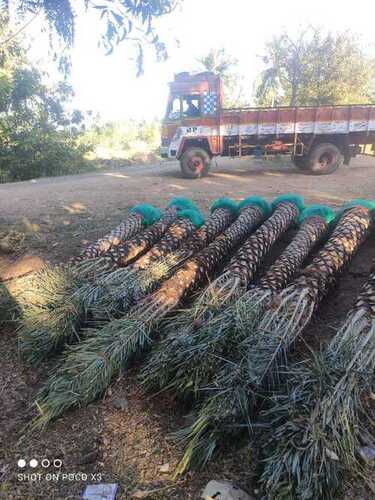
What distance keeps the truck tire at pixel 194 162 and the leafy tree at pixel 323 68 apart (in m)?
9.60

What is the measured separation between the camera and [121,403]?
6.20ft

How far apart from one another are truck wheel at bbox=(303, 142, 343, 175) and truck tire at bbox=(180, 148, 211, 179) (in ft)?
Answer: 9.90

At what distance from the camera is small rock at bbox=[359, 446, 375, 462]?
54.1 inches

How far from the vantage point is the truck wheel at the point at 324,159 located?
10359 millimetres

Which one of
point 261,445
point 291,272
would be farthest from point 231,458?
point 291,272

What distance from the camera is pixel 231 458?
1516mm

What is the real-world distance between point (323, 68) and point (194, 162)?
423 inches

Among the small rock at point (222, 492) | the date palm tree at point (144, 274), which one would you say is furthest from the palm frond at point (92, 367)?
the small rock at point (222, 492)

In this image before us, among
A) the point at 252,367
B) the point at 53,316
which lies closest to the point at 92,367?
the point at 53,316

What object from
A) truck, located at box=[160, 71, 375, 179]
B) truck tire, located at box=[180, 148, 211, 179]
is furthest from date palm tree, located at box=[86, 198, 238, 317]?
truck, located at box=[160, 71, 375, 179]

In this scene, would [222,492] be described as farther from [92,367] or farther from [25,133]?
[25,133]

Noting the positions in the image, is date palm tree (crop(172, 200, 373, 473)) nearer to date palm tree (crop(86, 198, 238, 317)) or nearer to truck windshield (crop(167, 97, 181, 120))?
date palm tree (crop(86, 198, 238, 317))

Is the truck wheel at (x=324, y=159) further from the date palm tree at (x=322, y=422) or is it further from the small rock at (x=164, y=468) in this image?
the small rock at (x=164, y=468)

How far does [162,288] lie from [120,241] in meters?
1.20
